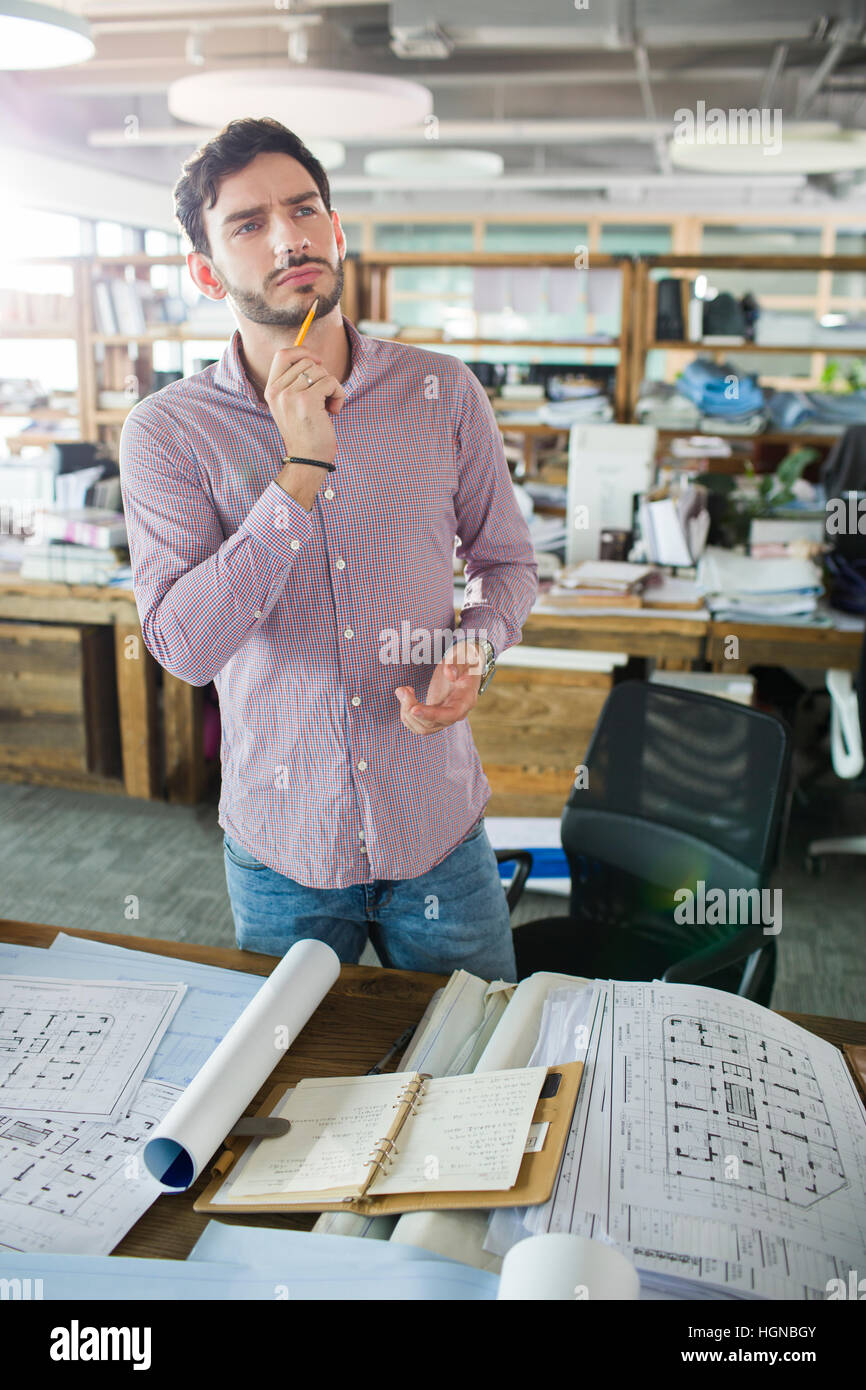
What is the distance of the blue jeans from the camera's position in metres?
1.39

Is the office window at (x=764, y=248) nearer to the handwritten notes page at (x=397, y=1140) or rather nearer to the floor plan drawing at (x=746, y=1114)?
the floor plan drawing at (x=746, y=1114)

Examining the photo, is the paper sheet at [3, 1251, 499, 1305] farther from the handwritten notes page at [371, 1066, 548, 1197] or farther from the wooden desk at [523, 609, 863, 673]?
the wooden desk at [523, 609, 863, 673]

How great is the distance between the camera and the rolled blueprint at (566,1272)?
2.25 ft

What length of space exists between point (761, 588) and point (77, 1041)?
2466 millimetres

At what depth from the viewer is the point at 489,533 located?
1.53 meters

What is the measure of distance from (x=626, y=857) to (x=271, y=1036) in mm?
970

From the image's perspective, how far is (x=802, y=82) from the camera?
747 cm

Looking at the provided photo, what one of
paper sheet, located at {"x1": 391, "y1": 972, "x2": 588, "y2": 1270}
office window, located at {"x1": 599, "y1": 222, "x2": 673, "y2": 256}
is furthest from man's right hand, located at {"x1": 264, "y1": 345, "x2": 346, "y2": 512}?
office window, located at {"x1": 599, "y1": 222, "x2": 673, "y2": 256}

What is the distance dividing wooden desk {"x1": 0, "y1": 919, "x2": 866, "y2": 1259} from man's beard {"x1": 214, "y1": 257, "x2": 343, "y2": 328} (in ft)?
2.53

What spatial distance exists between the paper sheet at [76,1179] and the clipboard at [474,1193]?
0.20 feet

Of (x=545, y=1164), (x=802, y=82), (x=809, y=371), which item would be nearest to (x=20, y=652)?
(x=545, y=1164)

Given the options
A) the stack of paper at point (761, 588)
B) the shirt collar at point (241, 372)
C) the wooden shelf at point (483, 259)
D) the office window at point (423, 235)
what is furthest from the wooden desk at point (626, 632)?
the office window at point (423, 235)

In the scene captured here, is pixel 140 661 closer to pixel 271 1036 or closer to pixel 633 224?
pixel 271 1036
